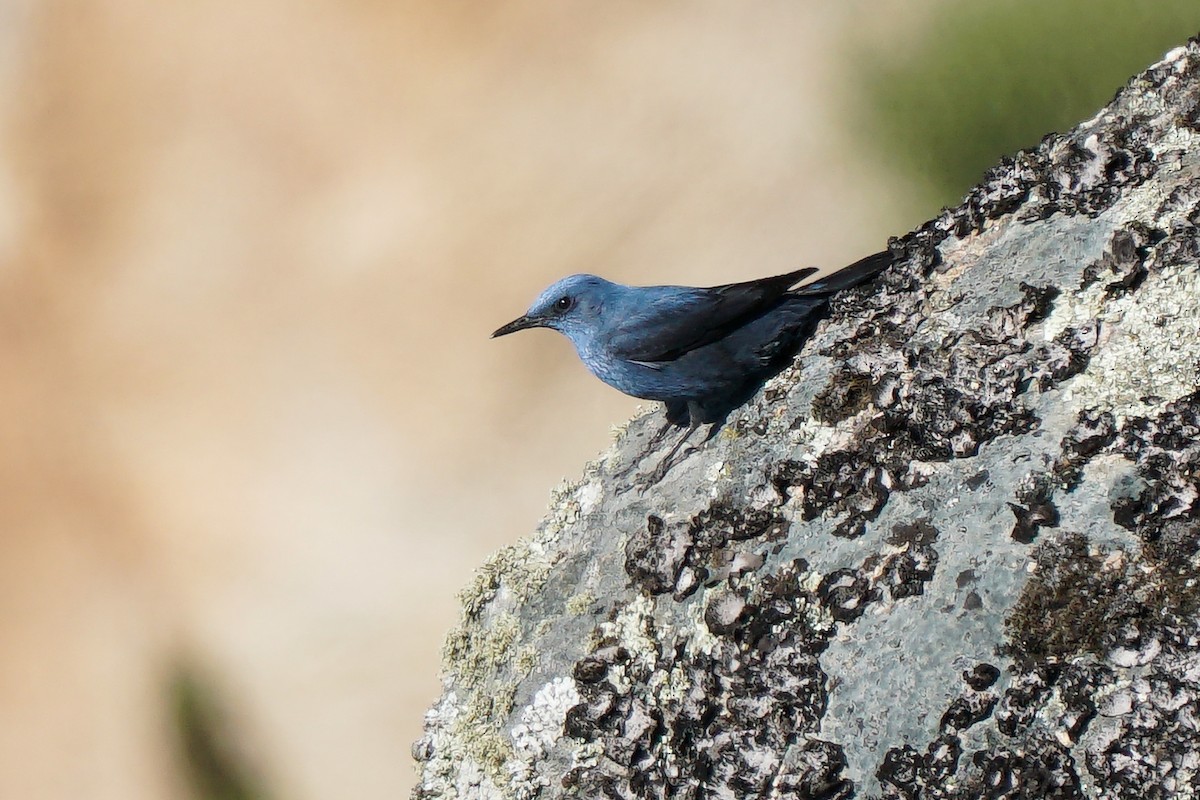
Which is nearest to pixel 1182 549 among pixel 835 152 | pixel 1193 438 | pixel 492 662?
pixel 1193 438

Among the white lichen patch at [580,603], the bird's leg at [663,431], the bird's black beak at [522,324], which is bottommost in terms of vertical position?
the white lichen patch at [580,603]

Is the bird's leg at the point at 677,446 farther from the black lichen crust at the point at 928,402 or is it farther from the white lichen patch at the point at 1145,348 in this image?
the white lichen patch at the point at 1145,348

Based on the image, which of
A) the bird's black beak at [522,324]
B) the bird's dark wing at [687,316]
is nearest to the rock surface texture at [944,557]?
the bird's dark wing at [687,316]

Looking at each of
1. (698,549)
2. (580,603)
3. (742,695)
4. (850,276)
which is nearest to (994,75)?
(850,276)

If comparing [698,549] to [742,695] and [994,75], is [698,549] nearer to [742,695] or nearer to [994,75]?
[742,695]

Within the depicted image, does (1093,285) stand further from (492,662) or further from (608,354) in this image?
(492,662)

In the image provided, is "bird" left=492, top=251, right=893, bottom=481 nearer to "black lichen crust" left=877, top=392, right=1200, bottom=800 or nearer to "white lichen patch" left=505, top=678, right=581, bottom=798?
"white lichen patch" left=505, top=678, right=581, bottom=798

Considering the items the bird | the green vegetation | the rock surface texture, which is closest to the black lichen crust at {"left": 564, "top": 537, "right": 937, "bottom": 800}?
the rock surface texture

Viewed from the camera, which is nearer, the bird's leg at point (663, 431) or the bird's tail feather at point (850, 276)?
the bird's tail feather at point (850, 276)
